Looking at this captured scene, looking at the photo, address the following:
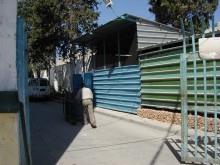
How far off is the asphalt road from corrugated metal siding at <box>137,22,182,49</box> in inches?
147

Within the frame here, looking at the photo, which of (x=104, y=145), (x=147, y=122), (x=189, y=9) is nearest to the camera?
(x=104, y=145)

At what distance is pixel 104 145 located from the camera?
30.8ft

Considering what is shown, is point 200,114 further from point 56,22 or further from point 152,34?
point 56,22

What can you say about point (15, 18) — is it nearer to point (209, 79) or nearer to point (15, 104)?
point (15, 104)

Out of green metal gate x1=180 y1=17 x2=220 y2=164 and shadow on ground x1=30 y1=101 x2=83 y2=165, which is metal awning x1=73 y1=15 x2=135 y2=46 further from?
green metal gate x1=180 y1=17 x2=220 y2=164

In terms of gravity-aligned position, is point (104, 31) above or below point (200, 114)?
above

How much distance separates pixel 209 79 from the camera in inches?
402

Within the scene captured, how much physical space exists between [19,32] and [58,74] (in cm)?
2925

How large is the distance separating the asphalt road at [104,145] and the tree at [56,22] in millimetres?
11582

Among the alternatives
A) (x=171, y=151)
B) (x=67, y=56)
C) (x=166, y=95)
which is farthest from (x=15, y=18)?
(x=67, y=56)

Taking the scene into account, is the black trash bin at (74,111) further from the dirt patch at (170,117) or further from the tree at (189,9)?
the tree at (189,9)

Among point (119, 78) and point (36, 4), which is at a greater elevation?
point (36, 4)

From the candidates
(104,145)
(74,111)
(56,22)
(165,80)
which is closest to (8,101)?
(104,145)

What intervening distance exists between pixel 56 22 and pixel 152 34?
11.0 meters
